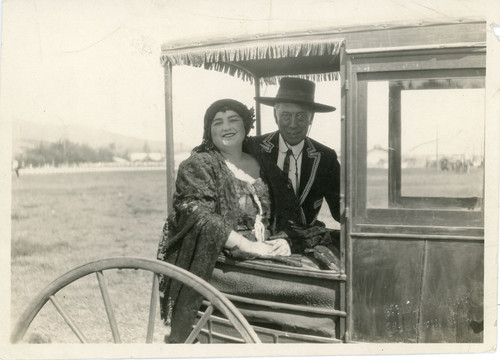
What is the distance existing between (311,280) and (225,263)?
1.68ft

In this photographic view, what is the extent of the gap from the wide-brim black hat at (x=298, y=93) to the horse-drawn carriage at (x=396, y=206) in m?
1.04

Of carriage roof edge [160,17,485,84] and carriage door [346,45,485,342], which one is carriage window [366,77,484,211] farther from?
carriage roof edge [160,17,485,84]

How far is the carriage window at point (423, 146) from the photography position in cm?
281

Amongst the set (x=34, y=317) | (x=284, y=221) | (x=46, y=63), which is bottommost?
(x=34, y=317)

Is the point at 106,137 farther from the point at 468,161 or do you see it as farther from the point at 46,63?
the point at 468,161

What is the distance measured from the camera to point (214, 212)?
10.5 ft

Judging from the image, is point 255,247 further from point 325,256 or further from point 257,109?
point 257,109

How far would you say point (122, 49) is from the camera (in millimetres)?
3451

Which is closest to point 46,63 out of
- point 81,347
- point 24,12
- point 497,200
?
point 24,12

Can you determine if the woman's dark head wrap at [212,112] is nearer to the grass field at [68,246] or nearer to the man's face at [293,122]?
the man's face at [293,122]

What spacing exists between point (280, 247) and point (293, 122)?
3.84 feet

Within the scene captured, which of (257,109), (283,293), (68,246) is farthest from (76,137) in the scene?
(283,293)

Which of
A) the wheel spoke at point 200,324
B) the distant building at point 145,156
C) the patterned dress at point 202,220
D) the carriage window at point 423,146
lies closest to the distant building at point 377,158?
the carriage window at point 423,146

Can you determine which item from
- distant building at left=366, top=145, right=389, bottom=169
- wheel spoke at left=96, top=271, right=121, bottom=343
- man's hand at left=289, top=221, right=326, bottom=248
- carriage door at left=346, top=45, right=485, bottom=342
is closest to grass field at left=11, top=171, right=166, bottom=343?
wheel spoke at left=96, top=271, right=121, bottom=343
